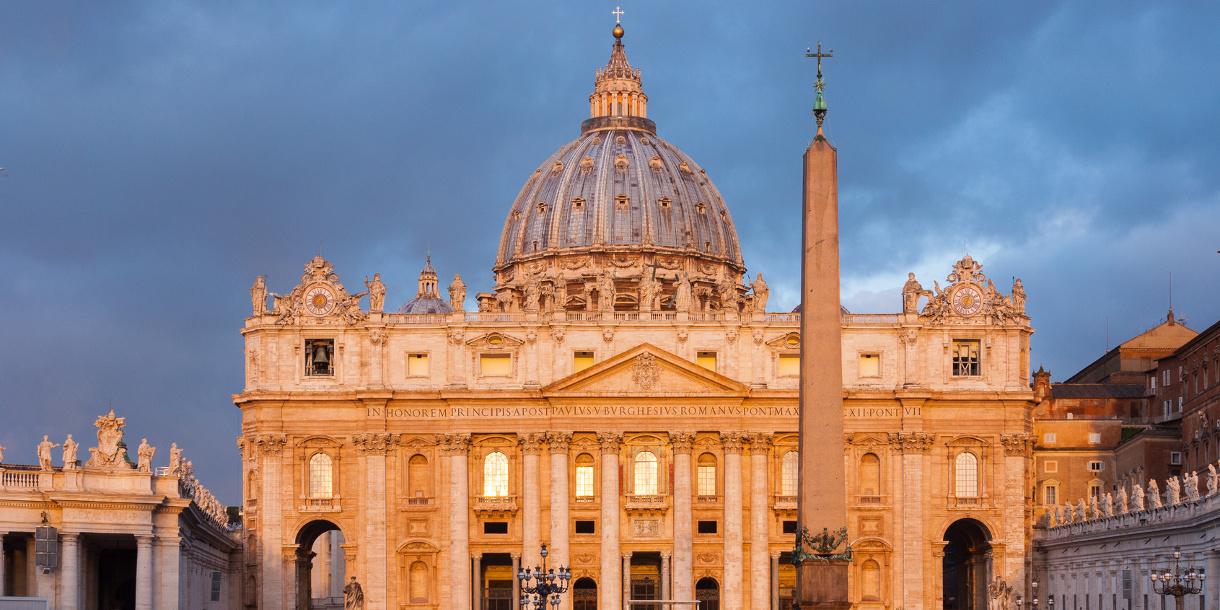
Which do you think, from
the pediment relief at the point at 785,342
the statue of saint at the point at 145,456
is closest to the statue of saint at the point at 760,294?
the pediment relief at the point at 785,342

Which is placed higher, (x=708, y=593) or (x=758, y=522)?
(x=758, y=522)

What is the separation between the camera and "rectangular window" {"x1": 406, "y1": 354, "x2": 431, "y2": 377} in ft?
376

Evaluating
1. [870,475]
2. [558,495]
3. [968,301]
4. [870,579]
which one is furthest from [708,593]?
[968,301]

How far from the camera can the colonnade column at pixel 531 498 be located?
112 meters

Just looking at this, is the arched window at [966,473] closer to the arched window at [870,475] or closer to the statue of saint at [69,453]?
the arched window at [870,475]

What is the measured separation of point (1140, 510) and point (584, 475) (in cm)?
3378

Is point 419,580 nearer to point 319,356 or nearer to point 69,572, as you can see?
point 319,356

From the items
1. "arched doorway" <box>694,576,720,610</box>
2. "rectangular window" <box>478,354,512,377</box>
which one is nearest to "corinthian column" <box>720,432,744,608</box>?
"arched doorway" <box>694,576,720,610</box>

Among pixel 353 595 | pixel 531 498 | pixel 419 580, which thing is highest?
pixel 531 498

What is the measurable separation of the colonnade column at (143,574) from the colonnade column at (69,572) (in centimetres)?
406

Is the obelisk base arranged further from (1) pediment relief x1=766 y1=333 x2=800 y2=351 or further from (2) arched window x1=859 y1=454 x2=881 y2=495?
(2) arched window x1=859 y1=454 x2=881 y2=495

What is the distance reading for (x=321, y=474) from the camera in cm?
11400

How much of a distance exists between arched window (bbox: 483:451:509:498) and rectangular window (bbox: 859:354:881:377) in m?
18.7

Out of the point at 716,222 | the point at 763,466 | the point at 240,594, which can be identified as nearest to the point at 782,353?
the point at 763,466
